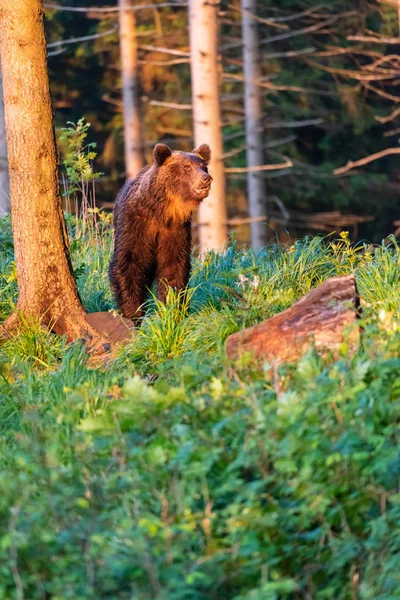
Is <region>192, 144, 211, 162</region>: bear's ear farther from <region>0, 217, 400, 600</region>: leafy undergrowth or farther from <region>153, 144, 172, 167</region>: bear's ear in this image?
<region>0, 217, 400, 600</region>: leafy undergrowth

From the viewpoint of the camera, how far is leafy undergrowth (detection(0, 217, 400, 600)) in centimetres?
372

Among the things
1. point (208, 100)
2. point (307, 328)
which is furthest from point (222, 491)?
point (208, 100)

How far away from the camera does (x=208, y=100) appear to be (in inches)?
607

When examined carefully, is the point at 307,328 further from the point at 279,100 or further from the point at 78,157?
the point at 279,100

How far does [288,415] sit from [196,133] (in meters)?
12.0

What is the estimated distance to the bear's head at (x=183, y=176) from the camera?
849 cm

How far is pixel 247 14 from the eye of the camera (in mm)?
20281

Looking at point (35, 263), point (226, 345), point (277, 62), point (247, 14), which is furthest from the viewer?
point (277, 62)

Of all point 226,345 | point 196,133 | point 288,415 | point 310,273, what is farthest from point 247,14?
point 288,415

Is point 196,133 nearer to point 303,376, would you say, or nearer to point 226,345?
point 226,345

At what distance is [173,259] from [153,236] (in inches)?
11.6

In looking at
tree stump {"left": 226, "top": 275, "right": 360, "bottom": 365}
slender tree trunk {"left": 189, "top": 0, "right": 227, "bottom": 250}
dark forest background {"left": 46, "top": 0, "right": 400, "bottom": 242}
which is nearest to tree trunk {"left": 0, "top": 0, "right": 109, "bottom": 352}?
tree stump {"left": 226, "top": 275, "right": 360, "bottom": 365}

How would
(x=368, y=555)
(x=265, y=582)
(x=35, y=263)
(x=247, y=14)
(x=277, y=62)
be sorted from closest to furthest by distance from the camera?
(x=265, y=582), (x=368, y=555), (x=35, y=263), (x=247, y=14), (x=277, y=62)

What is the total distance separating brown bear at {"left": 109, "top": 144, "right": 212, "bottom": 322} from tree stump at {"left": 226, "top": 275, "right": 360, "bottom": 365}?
8.81 ft
